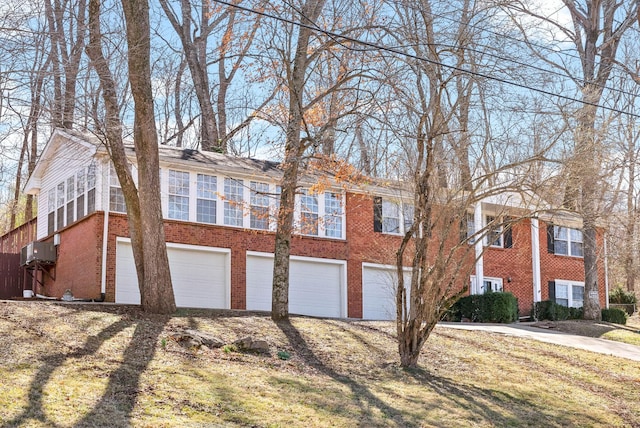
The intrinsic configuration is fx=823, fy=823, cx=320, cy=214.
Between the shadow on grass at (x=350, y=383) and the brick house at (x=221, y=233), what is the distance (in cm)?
462

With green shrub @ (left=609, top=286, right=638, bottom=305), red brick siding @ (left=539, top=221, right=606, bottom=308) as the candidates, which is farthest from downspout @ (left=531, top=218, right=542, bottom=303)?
green shrub @ (left=609, top=286, right=638, bottom=305)

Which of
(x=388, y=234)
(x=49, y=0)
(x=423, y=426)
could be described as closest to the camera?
(x=423, y=426)

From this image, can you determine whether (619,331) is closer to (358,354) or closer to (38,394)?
(358,354)

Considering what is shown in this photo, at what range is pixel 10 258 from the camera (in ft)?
92.2

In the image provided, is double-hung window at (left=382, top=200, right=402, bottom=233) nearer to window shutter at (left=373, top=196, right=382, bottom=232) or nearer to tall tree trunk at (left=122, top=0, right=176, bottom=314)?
window shutter at (left=373, top=196, right=382, bottom=232)

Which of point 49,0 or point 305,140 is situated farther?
point 305,140

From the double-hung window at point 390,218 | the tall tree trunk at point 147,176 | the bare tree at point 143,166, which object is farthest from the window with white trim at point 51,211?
the double-hung window at point 390,218

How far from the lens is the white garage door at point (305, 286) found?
24797 mm

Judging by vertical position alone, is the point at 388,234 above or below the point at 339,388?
above

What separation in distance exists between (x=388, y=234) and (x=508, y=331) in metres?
6.00

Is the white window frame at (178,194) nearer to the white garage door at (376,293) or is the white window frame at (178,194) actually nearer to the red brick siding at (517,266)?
the white garage door at (376,293)

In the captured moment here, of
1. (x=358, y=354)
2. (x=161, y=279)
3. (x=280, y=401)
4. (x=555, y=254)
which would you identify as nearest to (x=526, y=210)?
(x=358, y=354)

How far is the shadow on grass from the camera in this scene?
11992 mm

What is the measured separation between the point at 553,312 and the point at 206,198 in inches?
529
